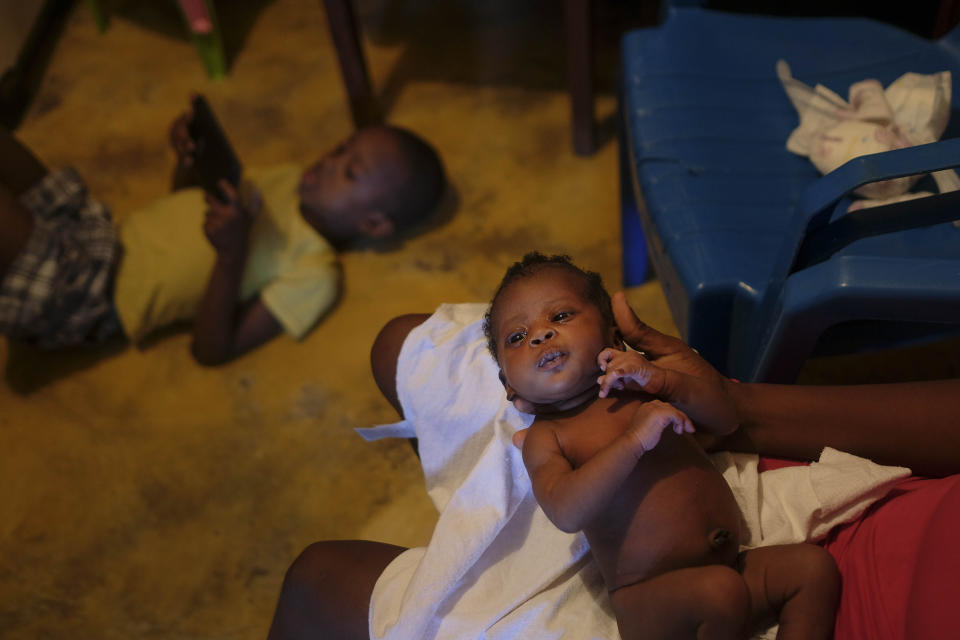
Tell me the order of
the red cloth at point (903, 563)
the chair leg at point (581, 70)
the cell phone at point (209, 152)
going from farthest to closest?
the chair leg at point (581, 70) < the cell phone at point (209, 152) < the red cloth at point (903, 563)

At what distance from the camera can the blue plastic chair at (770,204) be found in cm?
100

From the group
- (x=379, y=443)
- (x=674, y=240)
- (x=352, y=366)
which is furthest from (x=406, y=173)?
(x=674, y=240)

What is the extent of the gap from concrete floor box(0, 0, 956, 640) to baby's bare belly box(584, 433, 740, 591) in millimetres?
660

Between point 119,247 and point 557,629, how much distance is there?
1.44m

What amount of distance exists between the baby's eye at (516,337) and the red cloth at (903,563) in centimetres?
46

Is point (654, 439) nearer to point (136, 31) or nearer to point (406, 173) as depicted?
point (406, 173)

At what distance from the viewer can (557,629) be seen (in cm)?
90

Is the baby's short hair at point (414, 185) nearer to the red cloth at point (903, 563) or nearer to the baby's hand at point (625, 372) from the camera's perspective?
the baby's hand at point (625, 372)

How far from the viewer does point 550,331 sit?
3.10ft

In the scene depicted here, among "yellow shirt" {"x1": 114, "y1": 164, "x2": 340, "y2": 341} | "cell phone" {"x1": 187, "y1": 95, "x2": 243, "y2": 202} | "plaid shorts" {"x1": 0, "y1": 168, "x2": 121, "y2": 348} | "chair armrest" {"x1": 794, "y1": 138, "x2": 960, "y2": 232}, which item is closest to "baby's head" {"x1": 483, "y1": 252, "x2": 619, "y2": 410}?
"chair armrest" {"x1": 794, "y1": 138, "x2": 960, "y2": 232}

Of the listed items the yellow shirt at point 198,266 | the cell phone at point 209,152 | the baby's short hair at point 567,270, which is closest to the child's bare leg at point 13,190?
the yellow shirt at point 198,266

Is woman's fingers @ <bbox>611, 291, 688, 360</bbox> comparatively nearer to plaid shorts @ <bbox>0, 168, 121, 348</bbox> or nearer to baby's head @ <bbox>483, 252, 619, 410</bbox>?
baby's head @ <bbox>483, 252, 619, 410</bbox>

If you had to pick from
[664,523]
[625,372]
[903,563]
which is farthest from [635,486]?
[903,563]

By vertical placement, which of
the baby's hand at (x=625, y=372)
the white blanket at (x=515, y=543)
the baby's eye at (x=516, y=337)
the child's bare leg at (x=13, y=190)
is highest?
the baby's hand at (x=625, y=372)
